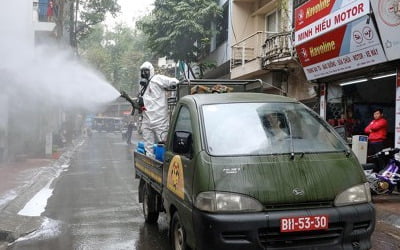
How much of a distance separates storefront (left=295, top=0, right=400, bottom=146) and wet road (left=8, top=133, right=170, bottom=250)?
5.19 m

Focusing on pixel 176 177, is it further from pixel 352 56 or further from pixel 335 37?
pixel 335 37

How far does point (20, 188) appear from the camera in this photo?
10.6 metres

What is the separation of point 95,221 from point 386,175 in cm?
513

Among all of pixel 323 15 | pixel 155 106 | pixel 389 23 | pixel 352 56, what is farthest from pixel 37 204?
pixel 323 15

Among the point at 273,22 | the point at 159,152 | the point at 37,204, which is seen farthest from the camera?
the point at 273,22

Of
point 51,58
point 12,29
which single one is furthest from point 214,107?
point 51,58

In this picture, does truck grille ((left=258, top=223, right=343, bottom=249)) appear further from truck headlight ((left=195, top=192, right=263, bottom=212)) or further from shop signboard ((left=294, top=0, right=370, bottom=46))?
shop signboard ((left=294, top=0, right=370, bottom=46))

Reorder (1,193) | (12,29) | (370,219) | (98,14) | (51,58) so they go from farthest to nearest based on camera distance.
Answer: (98,14), (51,58), (12,29), (1,193), (370,219)

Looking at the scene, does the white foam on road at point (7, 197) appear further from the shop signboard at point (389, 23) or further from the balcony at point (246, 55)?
the balcony at point (246, 55)

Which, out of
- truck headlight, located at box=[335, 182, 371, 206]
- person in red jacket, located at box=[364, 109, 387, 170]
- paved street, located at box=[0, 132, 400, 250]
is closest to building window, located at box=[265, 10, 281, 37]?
person in red jacket, located at box=[364, 109, 387, 170]

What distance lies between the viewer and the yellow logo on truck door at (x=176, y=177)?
14.8 ft

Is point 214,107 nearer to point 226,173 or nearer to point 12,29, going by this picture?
point 226,173

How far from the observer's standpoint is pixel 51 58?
16.9 m

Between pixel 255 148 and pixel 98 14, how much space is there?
1497 inches
